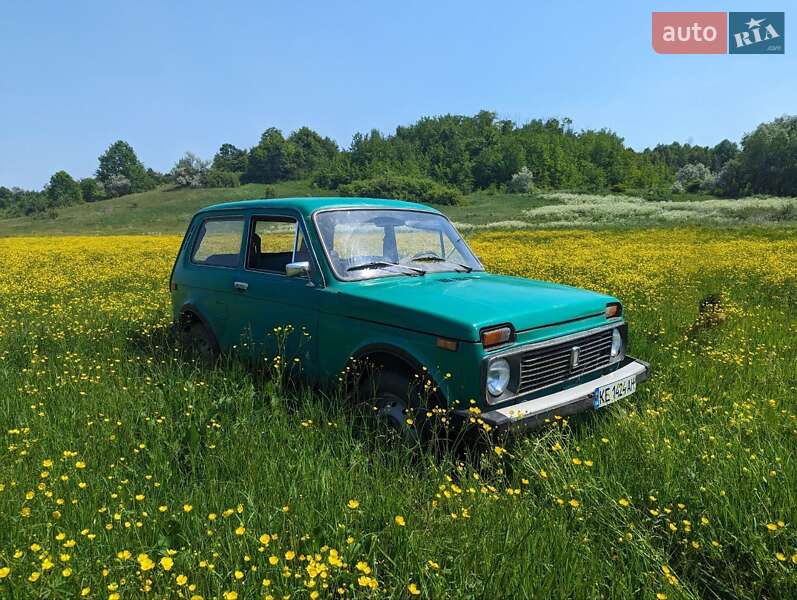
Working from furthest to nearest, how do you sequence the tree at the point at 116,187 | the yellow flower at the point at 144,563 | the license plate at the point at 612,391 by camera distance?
the tree at the point at 116,187
the license plate at the point at 612,391
the yellow flower at the point at 144,563

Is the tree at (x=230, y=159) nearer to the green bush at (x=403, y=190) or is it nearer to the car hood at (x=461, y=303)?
the green bush at (x=403, y=190)

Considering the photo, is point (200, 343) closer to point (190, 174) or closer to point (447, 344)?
point (447, 344)

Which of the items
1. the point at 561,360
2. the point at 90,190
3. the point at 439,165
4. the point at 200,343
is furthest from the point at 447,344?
the point at 90,190

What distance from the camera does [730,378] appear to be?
15.6ft

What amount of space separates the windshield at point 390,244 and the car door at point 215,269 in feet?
3.74

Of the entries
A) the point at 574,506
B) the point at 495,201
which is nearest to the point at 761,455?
the point at 574,506

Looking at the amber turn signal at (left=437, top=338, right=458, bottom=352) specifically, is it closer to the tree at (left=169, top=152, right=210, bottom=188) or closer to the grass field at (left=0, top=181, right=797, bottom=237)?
the grass field at (left=0, top=181, right=797, bottom=237)

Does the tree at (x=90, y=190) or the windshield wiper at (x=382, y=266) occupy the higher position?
the tree at (x=90, y=190)

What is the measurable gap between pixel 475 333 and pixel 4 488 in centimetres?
267

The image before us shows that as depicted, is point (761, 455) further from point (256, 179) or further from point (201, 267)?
point (256, 179)

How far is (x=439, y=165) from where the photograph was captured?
118m

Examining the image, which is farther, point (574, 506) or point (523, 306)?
point (523, 306)

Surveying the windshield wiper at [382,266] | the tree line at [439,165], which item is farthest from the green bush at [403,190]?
the windshield wiper at [382,266]

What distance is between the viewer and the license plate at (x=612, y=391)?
3.44 meters
